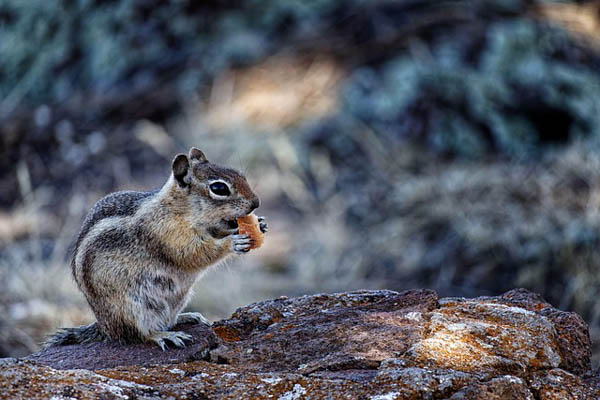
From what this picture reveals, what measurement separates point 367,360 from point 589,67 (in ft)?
24.1

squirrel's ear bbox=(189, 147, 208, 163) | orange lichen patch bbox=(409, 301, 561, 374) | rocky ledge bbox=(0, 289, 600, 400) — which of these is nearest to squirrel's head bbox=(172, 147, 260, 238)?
squirrel's ear bbox=(189, 147, 208, 163)

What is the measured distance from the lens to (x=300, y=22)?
1063 cm

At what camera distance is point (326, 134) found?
916 cm

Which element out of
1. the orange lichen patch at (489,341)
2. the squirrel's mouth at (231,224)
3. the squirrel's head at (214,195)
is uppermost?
the squirrel's head at (214,195)

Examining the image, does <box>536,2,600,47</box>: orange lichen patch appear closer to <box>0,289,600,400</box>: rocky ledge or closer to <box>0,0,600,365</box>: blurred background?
<box>0,0,600,365</box>: blurred background

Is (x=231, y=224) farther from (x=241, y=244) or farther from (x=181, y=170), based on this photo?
(x=181, y=170)

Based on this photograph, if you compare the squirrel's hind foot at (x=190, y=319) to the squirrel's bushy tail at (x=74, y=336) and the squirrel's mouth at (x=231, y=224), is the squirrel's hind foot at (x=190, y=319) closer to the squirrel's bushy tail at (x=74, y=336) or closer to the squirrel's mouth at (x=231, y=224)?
the squirrel's bushy tail at (x=74, y=336)

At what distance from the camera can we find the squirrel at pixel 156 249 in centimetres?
379

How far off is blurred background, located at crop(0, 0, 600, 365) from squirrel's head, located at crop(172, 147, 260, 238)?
247 cm

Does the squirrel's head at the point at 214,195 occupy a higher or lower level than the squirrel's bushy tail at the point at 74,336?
higher

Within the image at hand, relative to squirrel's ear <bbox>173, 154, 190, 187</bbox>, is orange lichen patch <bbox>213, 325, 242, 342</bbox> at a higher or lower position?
lower

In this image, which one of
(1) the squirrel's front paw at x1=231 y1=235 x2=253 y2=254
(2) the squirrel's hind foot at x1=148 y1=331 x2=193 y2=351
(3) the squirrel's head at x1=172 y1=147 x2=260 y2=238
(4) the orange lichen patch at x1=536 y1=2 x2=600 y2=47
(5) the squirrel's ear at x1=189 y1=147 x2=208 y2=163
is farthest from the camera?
(4) the orange lichen patch at x1=536 y1=2 x2=600 y2=47

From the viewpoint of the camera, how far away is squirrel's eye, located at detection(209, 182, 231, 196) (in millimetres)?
4211

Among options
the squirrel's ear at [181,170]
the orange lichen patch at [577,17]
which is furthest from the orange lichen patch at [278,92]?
the squirrel's ear at [181,170]
